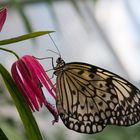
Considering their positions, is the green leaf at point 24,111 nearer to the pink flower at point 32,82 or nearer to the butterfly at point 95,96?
the pink flower at point 32,82

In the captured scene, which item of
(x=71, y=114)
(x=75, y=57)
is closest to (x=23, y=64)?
(x=71, y=114)

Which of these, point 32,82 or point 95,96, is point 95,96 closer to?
point 95,96

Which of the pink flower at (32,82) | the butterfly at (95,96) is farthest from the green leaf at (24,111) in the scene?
the butterfly at (95,96)

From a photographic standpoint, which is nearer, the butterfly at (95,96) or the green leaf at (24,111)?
the green leaf at (24,111)

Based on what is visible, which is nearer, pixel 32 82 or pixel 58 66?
pixel 32 82

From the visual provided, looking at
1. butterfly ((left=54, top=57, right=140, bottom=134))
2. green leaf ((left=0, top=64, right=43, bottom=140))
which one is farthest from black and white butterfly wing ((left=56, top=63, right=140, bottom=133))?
green leaf ((left=0, top=64, right=43, bottom=140))


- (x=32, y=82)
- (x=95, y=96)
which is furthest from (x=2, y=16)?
(x=95, y=96)
